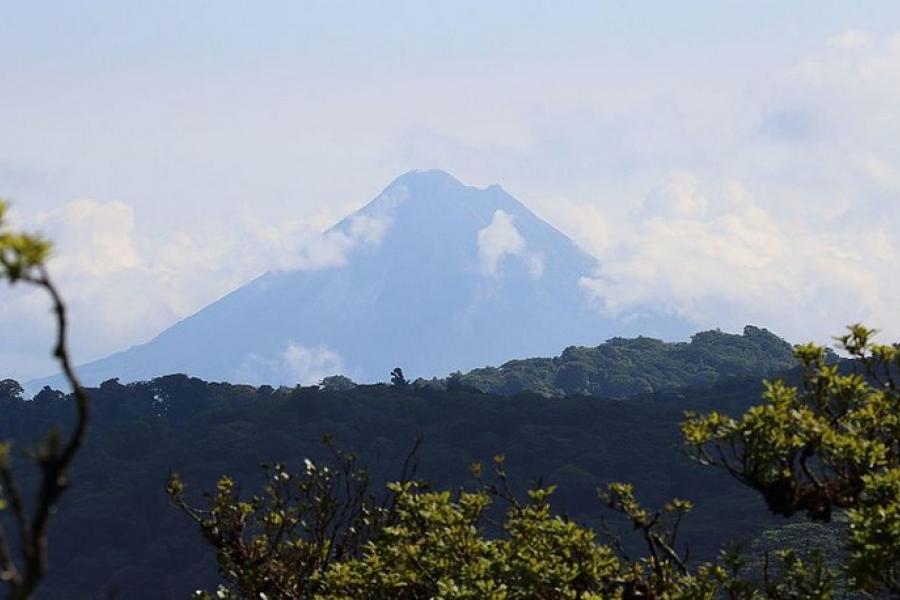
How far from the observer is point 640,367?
165375mm

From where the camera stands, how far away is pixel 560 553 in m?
13.2

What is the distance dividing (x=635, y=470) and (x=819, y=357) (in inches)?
3527

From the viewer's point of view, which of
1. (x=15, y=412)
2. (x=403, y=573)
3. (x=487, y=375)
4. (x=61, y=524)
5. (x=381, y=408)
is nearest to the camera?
(x=403, y=573)

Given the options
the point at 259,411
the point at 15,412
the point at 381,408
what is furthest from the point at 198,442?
the point at 15,412

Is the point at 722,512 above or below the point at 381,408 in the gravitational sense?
below

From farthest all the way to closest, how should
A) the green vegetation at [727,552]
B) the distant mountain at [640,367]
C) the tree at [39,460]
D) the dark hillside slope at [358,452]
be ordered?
1. the distant mountain at [640,367]
2. the dark hillside slope at [358,452]
3. the green vegetation at [727,552]
4. the tree at [39,460]

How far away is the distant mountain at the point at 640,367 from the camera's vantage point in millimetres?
159000

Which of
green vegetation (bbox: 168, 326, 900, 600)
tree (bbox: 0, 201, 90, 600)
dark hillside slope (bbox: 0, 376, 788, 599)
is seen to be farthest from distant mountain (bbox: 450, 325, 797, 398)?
tree (bbox: 0, 201, 90, 600)

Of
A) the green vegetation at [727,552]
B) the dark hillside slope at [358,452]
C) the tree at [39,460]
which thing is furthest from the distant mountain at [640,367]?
the tree at [39,460]

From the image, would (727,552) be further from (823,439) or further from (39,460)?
(39,460)

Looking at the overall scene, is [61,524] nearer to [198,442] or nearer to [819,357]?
[198,442]

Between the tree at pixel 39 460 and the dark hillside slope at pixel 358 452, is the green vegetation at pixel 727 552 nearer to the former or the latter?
the tree at pixel 39 460

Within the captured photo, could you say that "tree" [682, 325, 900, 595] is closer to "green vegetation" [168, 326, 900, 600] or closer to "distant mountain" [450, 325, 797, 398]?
"green vegetation" [168, 326, 900, 600]

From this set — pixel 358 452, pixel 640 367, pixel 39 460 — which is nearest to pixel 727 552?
pixel 39 460
